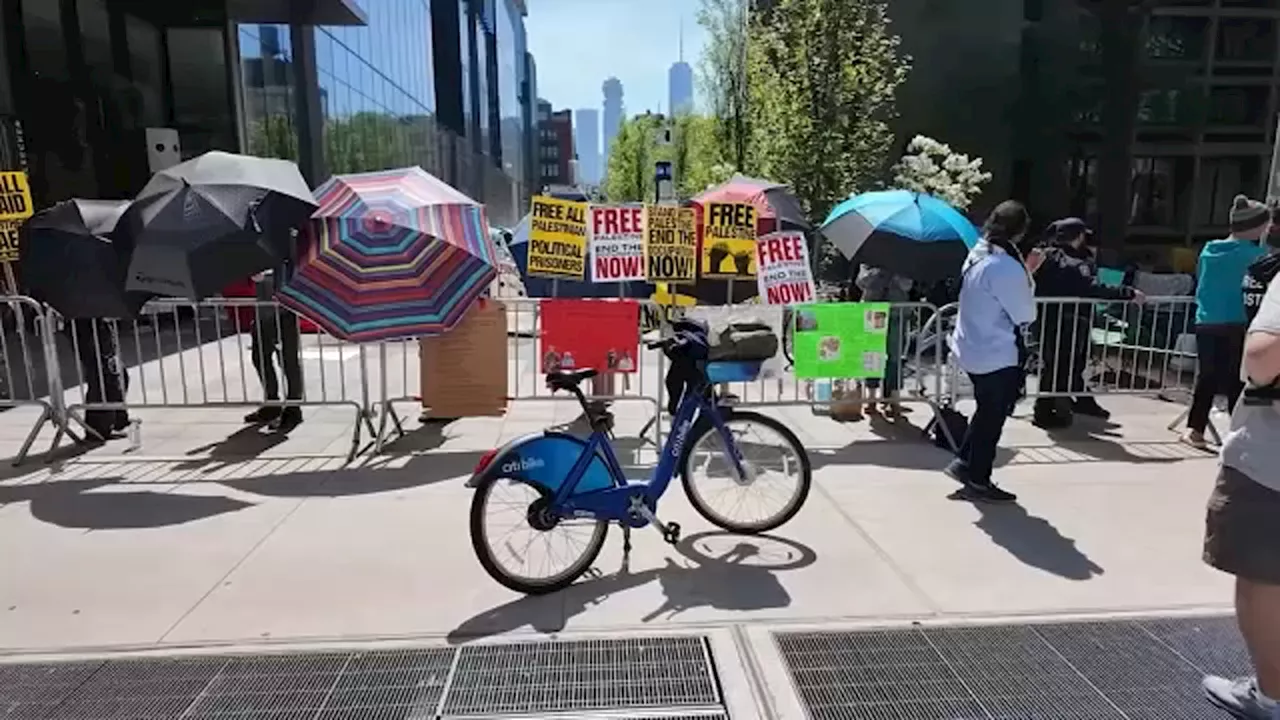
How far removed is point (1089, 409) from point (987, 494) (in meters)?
3.26

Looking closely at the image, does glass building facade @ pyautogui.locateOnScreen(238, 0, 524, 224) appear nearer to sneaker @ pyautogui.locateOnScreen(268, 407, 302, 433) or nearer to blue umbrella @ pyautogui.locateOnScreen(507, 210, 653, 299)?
blue umbrella @ pyautogui.locateOnScreen(507, 210, 653, 299)

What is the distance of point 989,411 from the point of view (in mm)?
5727

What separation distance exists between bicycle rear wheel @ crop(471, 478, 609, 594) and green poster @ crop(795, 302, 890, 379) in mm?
3097

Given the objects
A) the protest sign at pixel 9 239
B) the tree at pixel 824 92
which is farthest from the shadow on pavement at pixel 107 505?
the tree at pixel 824 92

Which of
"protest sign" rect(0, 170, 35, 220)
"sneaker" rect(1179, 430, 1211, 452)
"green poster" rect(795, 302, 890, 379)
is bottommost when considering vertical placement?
"sneaker" rect(1179, 430, 1211, 452)

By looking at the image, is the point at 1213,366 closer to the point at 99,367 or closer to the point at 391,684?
the point at 391,684

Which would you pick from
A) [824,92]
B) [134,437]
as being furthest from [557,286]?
[824,92]

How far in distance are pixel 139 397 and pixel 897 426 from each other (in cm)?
789

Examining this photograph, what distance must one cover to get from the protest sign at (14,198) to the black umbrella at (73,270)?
0.41 meters

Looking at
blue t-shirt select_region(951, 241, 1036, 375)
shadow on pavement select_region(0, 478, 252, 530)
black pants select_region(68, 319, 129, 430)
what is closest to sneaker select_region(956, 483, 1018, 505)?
blue t-shirt select_region(951, 241, 1036, 375)

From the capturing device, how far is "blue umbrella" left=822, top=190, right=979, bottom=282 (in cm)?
735

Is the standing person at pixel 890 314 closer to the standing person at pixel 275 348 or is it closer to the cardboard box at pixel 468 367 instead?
the cardboard box at pixel 468 367

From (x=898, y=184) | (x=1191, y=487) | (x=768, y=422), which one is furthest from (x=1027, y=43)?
(x=768, y=422)

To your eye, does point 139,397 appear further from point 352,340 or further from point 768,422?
point 768,422
